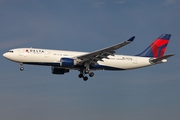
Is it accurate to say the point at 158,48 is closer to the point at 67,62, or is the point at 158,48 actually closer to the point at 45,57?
the point at 67,62

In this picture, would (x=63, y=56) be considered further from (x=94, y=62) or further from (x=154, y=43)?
(x=154, y=43)

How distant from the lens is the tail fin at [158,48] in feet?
191

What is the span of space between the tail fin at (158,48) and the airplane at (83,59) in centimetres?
17

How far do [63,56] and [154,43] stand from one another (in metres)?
16.7

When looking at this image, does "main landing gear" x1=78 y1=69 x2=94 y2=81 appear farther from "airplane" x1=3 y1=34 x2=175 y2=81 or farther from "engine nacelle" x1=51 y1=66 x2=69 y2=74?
"engine nacelle" x1=51 y1=66 x2=69 y2=74

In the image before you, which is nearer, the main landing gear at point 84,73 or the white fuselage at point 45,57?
the white fuselage at point 45,57

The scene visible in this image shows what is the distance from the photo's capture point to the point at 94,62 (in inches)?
2042

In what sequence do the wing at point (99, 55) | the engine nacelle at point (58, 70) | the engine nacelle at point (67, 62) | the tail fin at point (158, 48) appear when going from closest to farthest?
the wing at point (99, 55) → the engine nacelle at point (67, 62) → the engine nacelle at point (58, 70) → the tail fin at point (158, 48)

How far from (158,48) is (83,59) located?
47.4ft

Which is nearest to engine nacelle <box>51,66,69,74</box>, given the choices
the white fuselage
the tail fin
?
the white fuselage

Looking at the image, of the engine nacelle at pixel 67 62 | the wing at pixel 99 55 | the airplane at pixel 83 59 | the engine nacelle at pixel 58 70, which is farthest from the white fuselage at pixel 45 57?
the engine nacelle at pixel 58 70

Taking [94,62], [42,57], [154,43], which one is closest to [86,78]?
[94,62]

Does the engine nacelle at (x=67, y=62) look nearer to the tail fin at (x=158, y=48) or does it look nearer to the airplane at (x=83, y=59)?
the airplane at (x=83, y=59)

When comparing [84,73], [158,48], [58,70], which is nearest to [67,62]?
[84,73]
